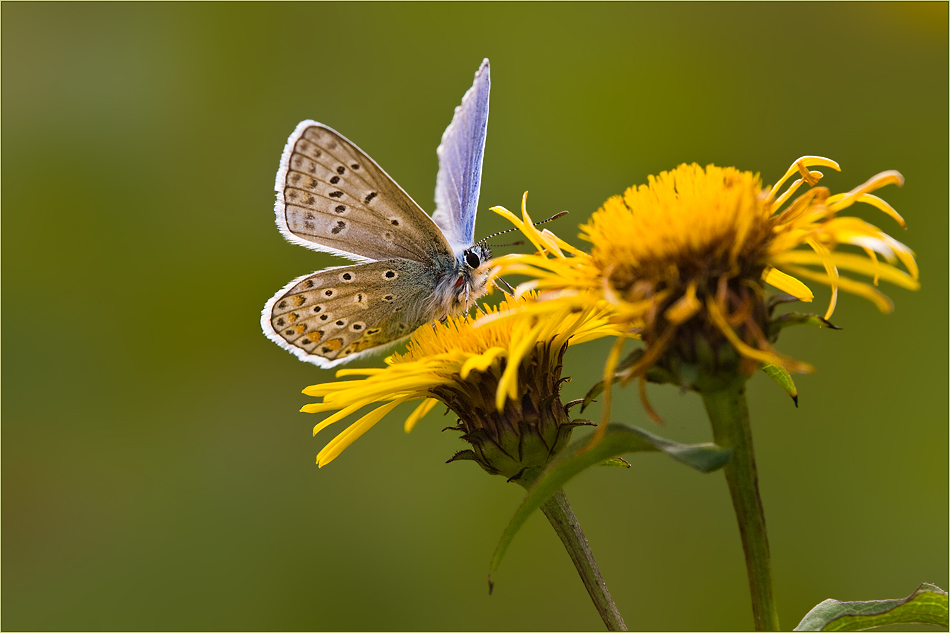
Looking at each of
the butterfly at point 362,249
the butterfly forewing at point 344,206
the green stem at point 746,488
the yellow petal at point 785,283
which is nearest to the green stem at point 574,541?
the green stem at point 746,488

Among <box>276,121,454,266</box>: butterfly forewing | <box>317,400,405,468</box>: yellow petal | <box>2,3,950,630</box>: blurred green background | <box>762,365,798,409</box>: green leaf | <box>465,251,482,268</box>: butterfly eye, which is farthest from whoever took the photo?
<box>2,3,950,630</box>: blurred green background

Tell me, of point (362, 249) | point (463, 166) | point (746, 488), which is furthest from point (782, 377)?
point (362, 249)

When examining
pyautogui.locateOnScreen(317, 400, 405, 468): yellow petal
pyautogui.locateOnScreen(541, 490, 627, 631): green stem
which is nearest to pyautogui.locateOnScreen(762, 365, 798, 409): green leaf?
pyautogui.locateOnScreen(541, 490, 627, 631): green stem

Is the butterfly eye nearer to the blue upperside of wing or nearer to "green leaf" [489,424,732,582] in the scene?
the blue upperside of wing

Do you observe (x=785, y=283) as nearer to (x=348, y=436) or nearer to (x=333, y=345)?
(x=348, y=436)

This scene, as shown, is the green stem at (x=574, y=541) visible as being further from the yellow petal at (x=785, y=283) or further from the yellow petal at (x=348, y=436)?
the yellow petal at (x=785, y=283)

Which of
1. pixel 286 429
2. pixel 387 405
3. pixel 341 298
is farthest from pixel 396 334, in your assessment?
pixel 286 429
